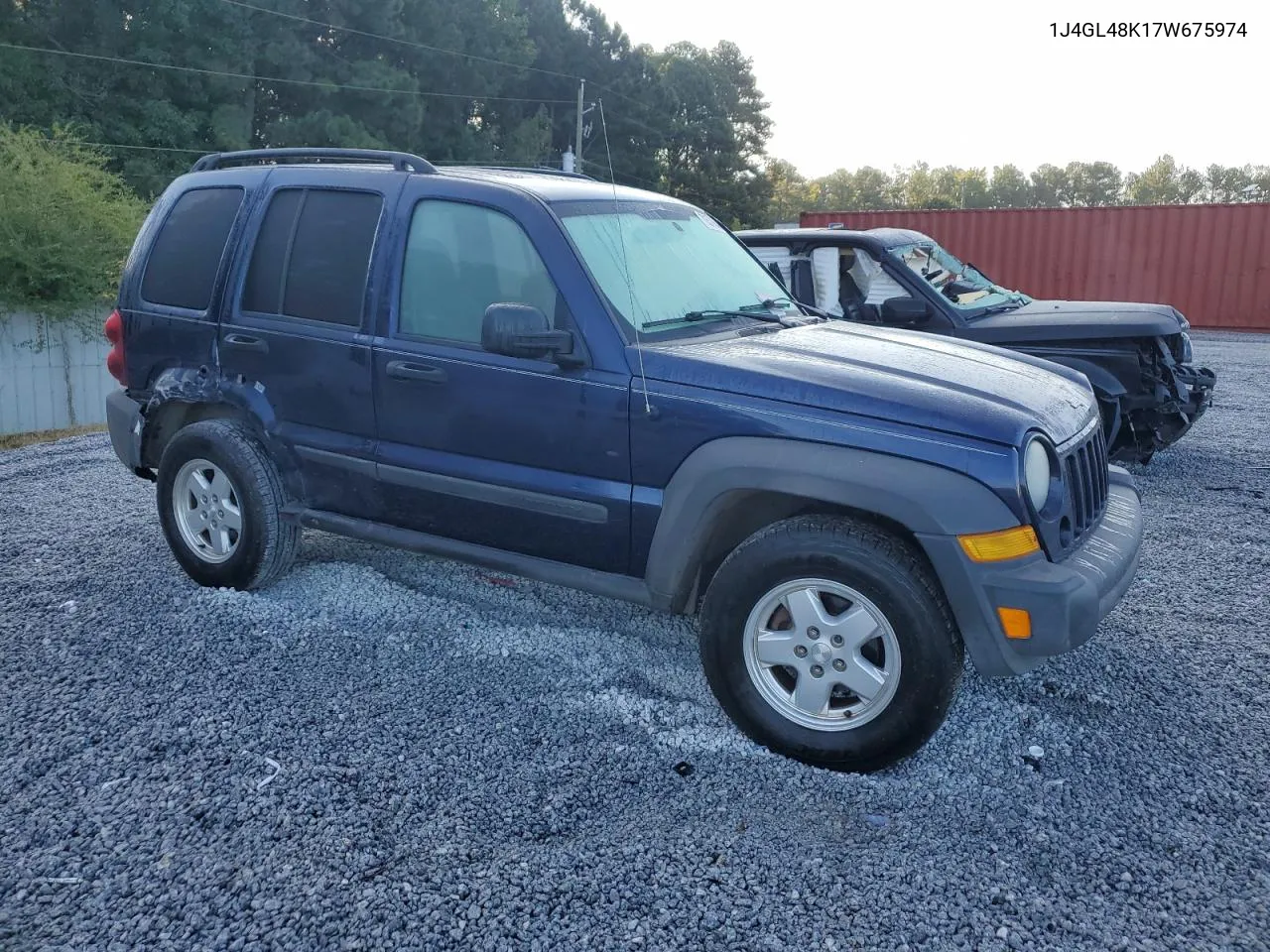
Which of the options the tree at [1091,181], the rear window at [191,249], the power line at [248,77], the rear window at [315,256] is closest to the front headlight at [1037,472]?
the rear window at [315,256]

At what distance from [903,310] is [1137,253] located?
1703cm

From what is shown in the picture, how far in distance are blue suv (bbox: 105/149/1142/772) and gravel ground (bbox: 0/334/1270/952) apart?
0.33m

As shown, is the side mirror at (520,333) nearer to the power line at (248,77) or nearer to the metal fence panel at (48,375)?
the metal fence panel at (48,375)

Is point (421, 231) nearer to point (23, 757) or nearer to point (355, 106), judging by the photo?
point (23, 757)

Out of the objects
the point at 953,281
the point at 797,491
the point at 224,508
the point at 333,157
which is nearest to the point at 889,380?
the point at 797,491

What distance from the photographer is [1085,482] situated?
3711 mm

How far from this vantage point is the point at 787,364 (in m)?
3.59

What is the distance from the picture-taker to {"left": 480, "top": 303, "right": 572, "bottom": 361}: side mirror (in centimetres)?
362

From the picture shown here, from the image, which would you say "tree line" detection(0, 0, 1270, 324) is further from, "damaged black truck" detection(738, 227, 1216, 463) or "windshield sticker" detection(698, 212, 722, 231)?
"windshield sticker" detection(698, 212, 722, 231)

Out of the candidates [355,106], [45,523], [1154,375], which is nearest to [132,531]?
[45,523]

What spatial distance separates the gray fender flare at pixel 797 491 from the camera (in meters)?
3.17

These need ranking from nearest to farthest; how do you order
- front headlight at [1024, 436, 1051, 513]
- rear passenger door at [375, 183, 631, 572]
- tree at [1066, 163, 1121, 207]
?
front headlight at [1024, 436, 1051, 513], rear passenger door at [375, 183, 631, 572], tree at [1066, 163, 1121, 207]

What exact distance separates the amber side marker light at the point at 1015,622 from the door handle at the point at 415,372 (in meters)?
2.20

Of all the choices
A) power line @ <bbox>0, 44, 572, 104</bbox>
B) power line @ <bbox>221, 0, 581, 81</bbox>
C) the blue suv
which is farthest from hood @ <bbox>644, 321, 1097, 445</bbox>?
power line @ <bbox>221, 0, 581, 81</bbox>
